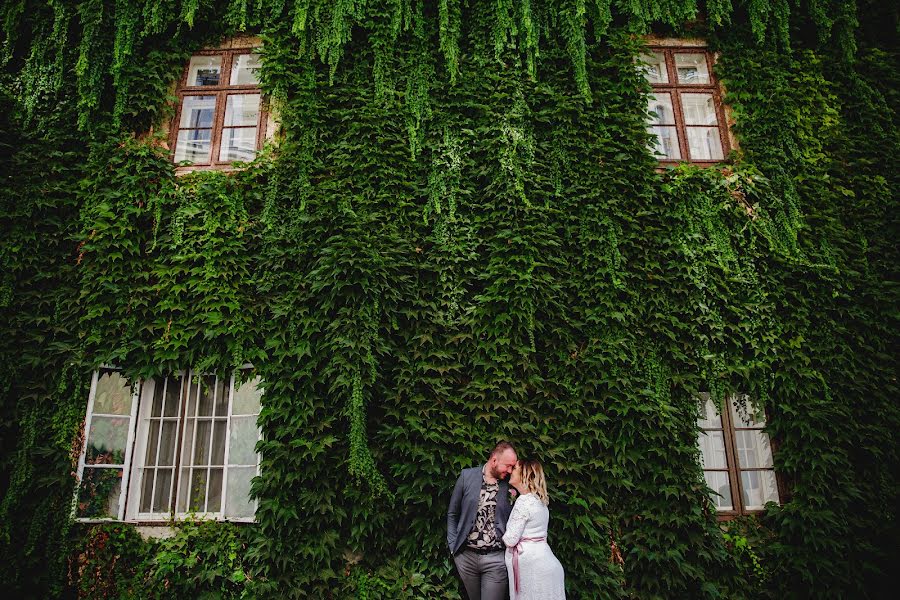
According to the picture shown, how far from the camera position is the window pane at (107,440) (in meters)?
6.48

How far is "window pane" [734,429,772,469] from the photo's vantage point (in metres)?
6.74

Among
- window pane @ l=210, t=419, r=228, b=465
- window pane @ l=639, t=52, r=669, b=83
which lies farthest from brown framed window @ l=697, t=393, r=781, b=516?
window pane @ l=210, t=419, r=228, b=465

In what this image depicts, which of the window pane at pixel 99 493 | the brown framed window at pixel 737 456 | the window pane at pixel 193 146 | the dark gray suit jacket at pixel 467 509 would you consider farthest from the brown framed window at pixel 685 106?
the window pane at pixel 99 493

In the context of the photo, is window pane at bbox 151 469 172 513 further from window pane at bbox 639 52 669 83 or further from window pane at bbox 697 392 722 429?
window pane at bbox 639 52 669 83

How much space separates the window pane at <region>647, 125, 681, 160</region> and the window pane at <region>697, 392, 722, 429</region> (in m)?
3.43

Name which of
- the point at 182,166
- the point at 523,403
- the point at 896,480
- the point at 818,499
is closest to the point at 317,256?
the point at 182,166

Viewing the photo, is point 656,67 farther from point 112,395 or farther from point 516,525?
point 112,395

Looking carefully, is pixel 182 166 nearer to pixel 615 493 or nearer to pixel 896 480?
pixel 615 493

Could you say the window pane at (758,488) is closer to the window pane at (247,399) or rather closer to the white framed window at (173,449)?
the white framed window at (173,449)

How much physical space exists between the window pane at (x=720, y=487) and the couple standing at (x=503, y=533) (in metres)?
2.90

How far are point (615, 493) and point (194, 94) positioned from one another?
25.9 ft

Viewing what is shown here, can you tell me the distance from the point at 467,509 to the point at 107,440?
463cm

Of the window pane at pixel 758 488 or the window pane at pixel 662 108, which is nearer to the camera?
the window pane at pixel 758 488

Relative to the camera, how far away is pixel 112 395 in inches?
264
